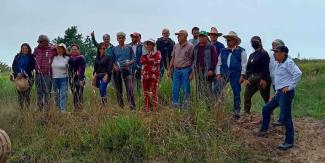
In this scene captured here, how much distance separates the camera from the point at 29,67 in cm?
987

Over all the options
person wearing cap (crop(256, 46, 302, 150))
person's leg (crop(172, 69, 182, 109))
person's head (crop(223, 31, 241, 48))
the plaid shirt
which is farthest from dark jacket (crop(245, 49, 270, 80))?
the plaid shirt

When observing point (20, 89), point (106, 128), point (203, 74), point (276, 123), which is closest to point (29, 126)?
point (20, 89)

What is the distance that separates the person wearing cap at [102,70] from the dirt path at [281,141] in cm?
253

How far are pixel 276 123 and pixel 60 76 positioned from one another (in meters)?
4.07

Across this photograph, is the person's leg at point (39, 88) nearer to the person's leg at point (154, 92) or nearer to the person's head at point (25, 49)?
the person's head at point (25, 49)

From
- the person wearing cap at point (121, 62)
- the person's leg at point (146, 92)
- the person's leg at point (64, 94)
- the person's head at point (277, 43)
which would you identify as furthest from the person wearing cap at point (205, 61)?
the person's leg at point (64, 94)

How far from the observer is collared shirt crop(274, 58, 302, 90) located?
25.6 feet

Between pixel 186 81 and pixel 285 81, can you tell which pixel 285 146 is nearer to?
pixel 285 81

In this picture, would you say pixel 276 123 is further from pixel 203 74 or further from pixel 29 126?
pixel 29 126

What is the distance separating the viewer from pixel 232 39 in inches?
352

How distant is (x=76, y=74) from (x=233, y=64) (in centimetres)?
297

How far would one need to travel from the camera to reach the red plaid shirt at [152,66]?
930cm

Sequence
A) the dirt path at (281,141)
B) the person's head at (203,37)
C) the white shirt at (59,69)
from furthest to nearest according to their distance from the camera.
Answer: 1. the white shirt at (59,69)
2. the person's head at (203,37)
3. the dirt path at (281,141)

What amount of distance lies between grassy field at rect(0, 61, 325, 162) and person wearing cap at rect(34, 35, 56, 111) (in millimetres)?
547
